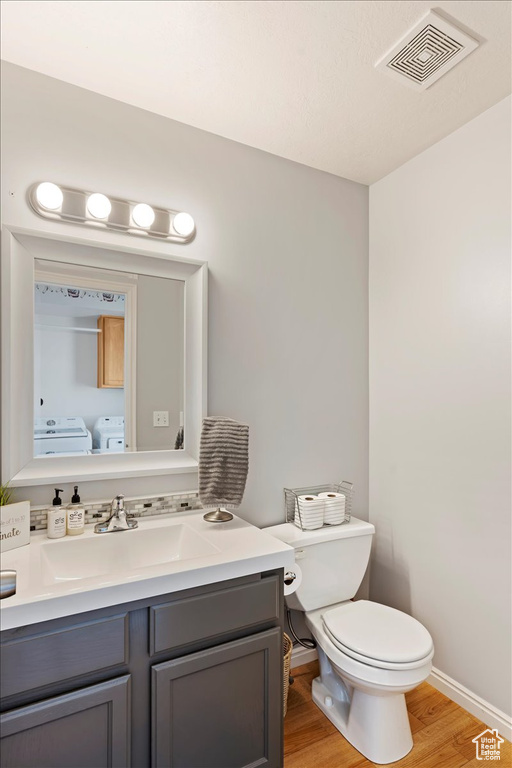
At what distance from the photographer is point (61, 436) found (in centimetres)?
158

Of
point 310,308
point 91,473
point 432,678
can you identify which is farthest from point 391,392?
point 91,473

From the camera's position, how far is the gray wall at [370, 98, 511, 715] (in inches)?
68.6

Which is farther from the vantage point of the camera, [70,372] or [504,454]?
[504,454]

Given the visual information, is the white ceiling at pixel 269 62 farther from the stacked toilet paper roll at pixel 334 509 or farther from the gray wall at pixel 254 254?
the stacked toilet paper roll at pixel 334 509

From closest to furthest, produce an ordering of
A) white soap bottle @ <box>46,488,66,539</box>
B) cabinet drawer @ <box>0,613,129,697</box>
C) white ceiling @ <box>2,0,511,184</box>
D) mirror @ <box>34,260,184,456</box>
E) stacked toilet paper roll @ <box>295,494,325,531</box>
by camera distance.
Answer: cabinet drawer @ <box>0,613,129,697</box> < white ceiling @ <box>2,0,511,184</box> < white soap bottle @ <box>46,488,66,539</box> < mirror @ <box>34,260,184,456</box> < stacked toilet paper roll @ <box>295,494,325,531</box>

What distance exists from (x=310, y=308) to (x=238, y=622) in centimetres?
144

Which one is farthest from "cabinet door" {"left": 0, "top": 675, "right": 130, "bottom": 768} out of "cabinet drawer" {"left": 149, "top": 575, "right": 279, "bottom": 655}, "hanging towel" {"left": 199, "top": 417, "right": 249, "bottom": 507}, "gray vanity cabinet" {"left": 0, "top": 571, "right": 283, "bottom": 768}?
"hanging towel" {"left": 199, "top": 417, "right": 249, "bottom": 507}

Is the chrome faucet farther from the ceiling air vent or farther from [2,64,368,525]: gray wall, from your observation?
the ceiling air vent

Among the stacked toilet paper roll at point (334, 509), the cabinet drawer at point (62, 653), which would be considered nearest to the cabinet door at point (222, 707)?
the cabinet drawer at point (62, 653)

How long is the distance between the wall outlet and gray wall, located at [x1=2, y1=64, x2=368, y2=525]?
0.66ft

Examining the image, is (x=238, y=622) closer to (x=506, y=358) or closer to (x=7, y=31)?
(x=506, y=358)

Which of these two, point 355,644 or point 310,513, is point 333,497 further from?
point 355,644

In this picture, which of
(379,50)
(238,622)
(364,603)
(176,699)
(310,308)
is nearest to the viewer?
(176,699)

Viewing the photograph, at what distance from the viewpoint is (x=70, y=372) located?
1597 millimetres
